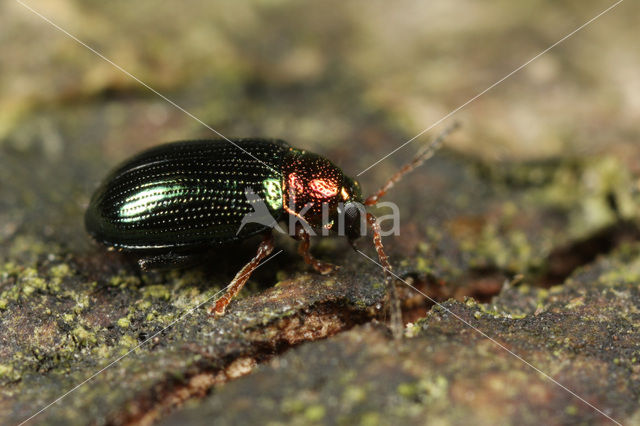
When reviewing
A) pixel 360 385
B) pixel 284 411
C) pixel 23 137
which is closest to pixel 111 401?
pixel 284 411

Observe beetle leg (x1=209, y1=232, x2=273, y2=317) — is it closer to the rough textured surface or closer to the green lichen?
the rough textured surface

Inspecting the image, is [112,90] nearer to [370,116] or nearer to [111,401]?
[370,116]

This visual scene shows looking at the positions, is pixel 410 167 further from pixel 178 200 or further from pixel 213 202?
pixel 178 200

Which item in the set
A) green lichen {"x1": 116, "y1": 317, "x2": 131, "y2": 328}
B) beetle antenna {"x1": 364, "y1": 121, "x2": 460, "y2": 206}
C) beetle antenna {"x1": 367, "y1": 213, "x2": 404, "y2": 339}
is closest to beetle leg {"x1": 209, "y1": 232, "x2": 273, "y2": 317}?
green lichen {"x1": 116, "y1": 317, "x2": 131, "y2": 328}

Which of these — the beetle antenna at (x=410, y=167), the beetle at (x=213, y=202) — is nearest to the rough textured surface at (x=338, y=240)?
the beetle at (x=213, y=202)

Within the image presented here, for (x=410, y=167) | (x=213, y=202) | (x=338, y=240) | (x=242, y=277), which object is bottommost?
(x=338, y=240)

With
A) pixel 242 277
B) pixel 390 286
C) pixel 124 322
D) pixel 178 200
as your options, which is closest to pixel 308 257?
pixel 242 277

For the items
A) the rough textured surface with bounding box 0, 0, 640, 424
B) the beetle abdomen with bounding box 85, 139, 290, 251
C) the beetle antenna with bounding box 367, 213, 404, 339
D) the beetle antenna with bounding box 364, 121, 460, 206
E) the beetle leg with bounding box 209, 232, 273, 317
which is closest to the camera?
the rough textured surface with bounding box 0, 0, 640, 424

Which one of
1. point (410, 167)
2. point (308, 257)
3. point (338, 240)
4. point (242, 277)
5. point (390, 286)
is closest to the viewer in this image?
point (390, 286)
